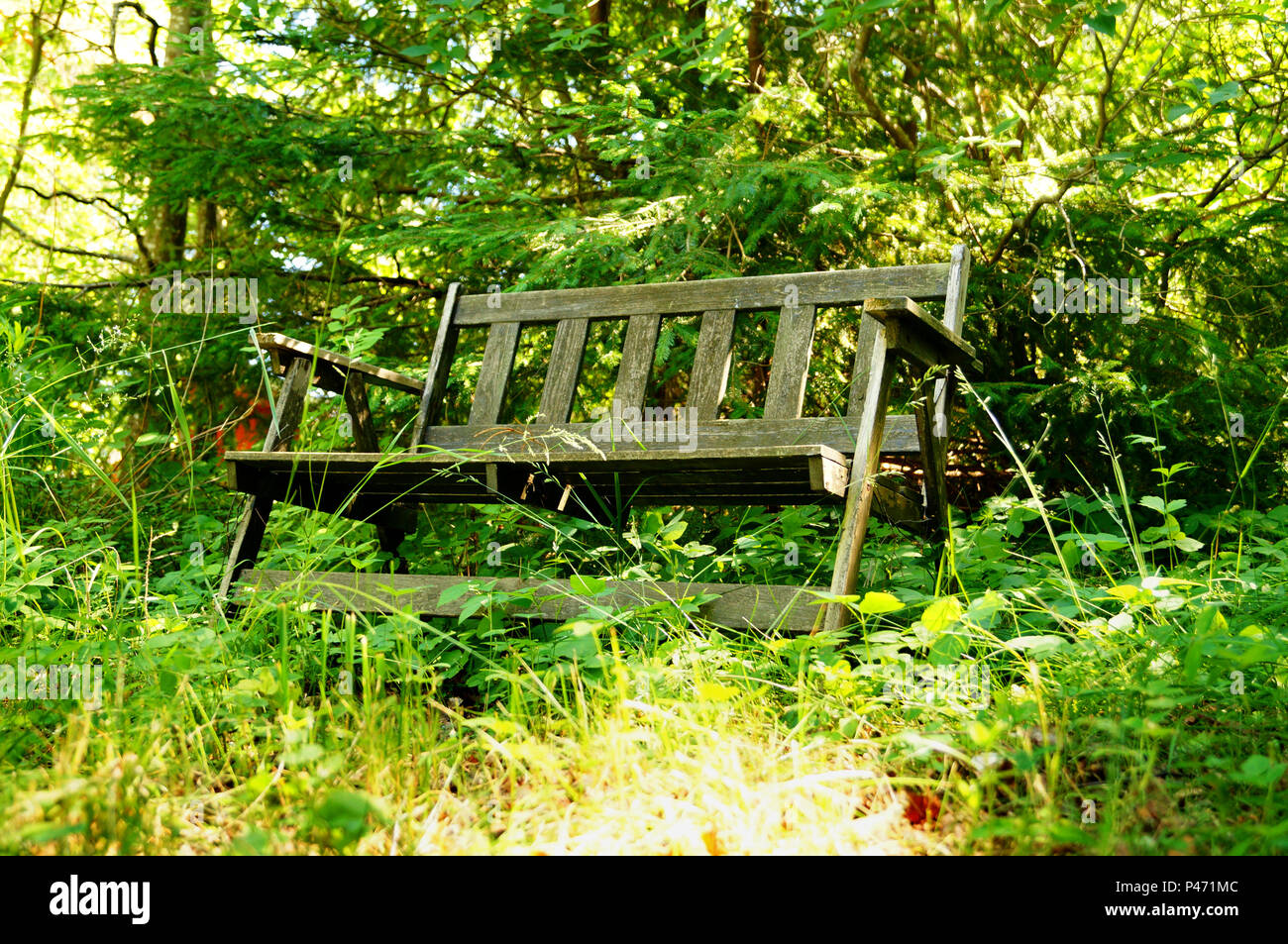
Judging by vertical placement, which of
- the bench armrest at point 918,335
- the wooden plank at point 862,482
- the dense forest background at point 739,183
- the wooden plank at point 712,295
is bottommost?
the wooden plank at point 862,482

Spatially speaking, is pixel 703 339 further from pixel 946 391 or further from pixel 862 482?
pixel 862 482

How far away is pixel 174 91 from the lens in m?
4.22

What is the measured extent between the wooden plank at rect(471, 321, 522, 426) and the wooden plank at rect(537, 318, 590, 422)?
16 centimetres

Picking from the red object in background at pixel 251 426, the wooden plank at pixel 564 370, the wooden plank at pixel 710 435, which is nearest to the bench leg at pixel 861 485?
the wooden plank at pixel 710 435

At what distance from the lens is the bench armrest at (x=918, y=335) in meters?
2.19

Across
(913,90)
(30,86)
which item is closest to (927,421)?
(913,90)

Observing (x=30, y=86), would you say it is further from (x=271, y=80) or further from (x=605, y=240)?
(x=605, y=240)

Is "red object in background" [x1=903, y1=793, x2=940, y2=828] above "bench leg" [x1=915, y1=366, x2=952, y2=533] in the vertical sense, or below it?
below

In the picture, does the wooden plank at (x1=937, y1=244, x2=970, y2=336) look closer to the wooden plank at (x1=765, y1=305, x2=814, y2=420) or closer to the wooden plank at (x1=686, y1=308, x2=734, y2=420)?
the wooden plank at (x1=765, y1=305, x2=814, y2=420)

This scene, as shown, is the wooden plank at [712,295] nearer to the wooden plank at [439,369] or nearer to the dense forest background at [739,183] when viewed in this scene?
the wooden plank at [439,369]

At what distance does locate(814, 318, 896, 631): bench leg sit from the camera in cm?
218

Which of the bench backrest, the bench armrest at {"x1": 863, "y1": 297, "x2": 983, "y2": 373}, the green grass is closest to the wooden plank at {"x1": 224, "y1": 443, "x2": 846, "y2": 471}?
the green grass

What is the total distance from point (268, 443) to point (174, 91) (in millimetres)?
2306

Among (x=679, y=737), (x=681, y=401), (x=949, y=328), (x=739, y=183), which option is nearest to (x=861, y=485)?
(x=949, y=328)
